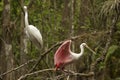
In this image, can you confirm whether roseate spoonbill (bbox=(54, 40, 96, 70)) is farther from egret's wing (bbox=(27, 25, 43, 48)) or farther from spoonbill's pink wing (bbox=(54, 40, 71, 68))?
egret's wing (bbox=(27, 25, 43, 48))

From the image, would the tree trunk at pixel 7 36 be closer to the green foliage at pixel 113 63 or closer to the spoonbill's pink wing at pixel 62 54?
the green foliage at pixel 113 63

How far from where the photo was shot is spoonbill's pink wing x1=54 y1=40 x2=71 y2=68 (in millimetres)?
5730

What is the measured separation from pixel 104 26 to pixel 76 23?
3.03m

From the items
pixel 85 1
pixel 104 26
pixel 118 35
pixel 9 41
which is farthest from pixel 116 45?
pixel 85 1

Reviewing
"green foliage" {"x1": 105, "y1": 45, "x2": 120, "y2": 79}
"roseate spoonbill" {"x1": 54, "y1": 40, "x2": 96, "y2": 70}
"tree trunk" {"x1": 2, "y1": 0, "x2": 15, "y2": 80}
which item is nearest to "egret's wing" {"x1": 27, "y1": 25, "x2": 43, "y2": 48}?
"tree trunk" {"x1": 2, "y1": 0, "x2": 15, "y2": 80}

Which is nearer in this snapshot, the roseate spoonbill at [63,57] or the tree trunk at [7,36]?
the roseate spoonbill at [63,57]

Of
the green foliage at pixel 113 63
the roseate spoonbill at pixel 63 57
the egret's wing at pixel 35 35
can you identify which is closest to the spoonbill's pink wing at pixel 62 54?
the roseate spoonbill at pixel 63 57

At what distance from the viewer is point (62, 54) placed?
234 inches

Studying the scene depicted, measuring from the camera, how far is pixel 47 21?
1473 centimetres

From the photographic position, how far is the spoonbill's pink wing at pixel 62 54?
18.8ft

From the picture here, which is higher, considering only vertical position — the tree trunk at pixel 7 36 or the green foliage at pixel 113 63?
the tree trunk at pixel 7 36

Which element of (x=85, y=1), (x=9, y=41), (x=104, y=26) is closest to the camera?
(x=9, y=41)

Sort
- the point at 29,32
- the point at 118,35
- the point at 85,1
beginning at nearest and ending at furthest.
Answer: the point at 29,32 < the point at 118,35 < the point at 85,1

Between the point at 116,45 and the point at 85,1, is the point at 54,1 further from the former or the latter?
the point at 116,45
